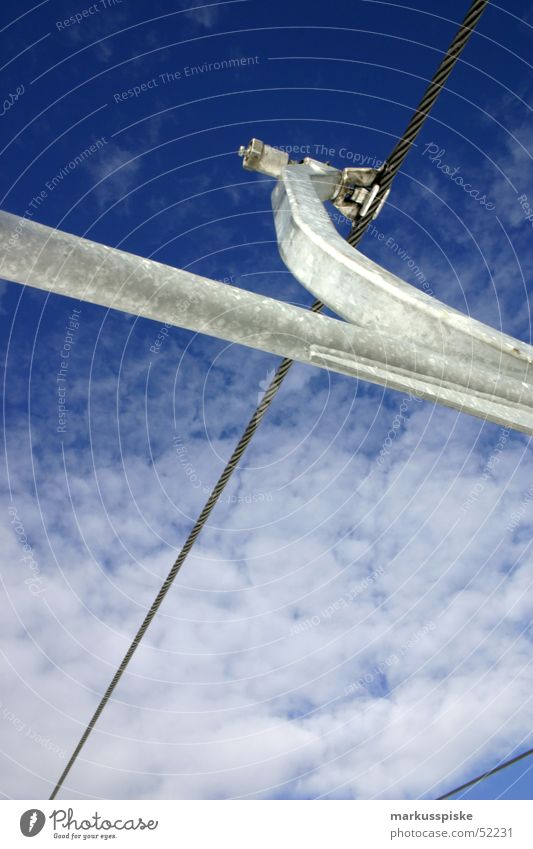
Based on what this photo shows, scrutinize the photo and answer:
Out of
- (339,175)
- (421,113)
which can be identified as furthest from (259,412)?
(421,113)

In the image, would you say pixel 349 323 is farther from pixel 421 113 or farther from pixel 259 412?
pixel 259 412

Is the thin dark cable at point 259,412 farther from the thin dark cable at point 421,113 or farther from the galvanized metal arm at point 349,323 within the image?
the galvanized metal arm at point 349,323

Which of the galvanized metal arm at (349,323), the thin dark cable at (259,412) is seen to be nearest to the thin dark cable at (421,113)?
the thin dark cable at (259,412)

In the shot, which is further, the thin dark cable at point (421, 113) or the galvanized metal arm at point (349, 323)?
the thin dark cable at point (421, 113)

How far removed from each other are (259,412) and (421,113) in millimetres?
2230

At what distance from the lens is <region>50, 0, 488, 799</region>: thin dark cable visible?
330 centimetres

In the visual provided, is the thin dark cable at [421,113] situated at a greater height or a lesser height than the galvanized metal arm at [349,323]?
greater

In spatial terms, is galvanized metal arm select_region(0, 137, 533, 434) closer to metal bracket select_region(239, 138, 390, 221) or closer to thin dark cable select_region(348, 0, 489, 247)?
metal bracket select_region(239, 138, 390, 221)

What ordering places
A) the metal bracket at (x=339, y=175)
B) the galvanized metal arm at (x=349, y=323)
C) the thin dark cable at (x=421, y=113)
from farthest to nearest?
the metal bracket at (x=339, y=175), the thin dark cable at (x=421, y=113), the galvanized metal arm at (x=349, y=323)

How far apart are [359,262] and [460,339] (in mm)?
488

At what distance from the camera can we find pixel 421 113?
136 inches

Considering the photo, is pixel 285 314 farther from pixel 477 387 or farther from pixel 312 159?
pixel 312 159

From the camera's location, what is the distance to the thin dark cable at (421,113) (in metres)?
3.23
